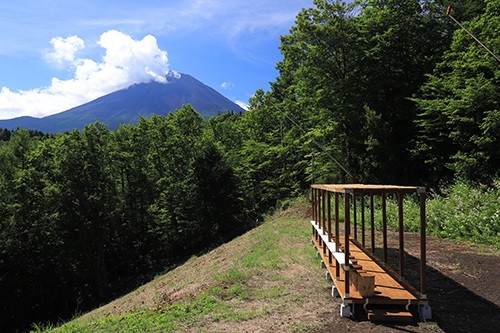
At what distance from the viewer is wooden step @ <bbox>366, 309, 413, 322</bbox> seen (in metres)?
4.65

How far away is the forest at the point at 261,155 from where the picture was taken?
15617 millimetres

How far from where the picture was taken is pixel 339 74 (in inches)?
768

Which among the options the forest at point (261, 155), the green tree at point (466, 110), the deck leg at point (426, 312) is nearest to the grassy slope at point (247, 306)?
the deck leg at point (426, 312)

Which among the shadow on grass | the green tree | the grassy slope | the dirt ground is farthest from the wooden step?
the green tree

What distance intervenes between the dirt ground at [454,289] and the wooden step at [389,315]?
0.29 feet

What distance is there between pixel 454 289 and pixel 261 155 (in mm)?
23179

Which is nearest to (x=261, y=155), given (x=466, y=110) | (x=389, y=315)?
(x=466, y=110)

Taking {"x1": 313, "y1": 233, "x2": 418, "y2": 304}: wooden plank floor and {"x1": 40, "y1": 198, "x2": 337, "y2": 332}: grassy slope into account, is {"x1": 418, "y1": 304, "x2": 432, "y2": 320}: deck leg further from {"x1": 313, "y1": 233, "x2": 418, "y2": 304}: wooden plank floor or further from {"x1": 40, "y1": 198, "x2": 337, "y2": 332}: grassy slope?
{"x1": 40, "y1": 198, "x2": 337, "y2": 332}: grassy slope

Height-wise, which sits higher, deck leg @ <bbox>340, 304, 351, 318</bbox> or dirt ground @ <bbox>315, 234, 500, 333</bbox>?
deck leg @ <bbox>340, 304, 351, 318</bbox>

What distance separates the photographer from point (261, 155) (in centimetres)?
2889

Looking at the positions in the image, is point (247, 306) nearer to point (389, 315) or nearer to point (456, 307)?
point (389, 315)

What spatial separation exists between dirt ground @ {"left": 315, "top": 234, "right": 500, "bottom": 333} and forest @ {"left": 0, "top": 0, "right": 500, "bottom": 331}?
3961mm

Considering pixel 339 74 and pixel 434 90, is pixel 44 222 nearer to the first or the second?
pixel 339 74

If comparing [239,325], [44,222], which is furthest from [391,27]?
[44,222]
